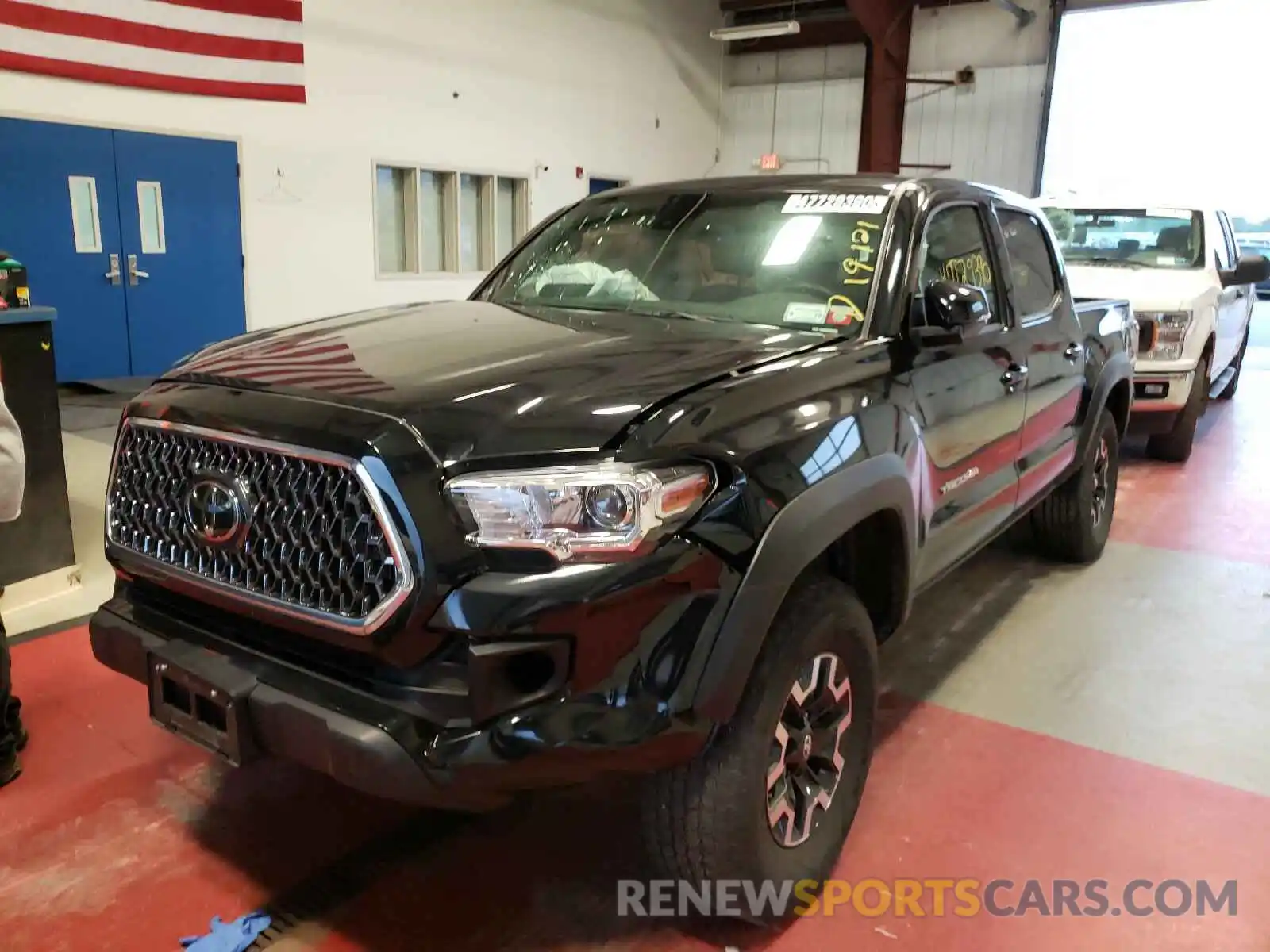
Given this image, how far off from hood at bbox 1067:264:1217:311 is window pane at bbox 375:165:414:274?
7.21m

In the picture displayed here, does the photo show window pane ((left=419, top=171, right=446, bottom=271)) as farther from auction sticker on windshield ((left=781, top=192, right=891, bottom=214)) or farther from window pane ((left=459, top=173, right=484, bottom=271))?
auction sticker on windshield ((left=781, top=192, right=891, bottom=214))

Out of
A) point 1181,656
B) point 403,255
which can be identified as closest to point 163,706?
point 1181,656

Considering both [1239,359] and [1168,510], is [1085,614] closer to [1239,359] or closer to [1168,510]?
[1168,510]

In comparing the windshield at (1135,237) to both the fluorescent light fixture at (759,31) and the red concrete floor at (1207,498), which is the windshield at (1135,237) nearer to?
the red concrete floor at (1207,498)

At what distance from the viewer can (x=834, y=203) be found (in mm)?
2795

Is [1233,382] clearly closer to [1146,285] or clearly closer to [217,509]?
[1146,285]

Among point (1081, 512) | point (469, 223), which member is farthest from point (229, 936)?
point (469, 223)

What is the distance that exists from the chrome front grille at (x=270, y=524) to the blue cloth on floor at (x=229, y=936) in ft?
2.47

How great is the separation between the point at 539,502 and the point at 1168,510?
5242mm

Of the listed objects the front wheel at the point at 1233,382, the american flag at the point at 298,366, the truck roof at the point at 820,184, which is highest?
the truck roof at the point at 820,184

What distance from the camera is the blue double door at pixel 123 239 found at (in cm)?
796

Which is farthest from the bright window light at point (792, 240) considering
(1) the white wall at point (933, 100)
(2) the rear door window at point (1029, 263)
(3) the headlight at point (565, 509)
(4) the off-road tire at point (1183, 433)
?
(1) the white wall at point (933, 100)

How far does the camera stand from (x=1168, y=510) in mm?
5762

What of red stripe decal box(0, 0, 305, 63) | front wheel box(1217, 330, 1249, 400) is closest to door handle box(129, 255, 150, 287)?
red stripe decal box(0, 0, 305, 63)
